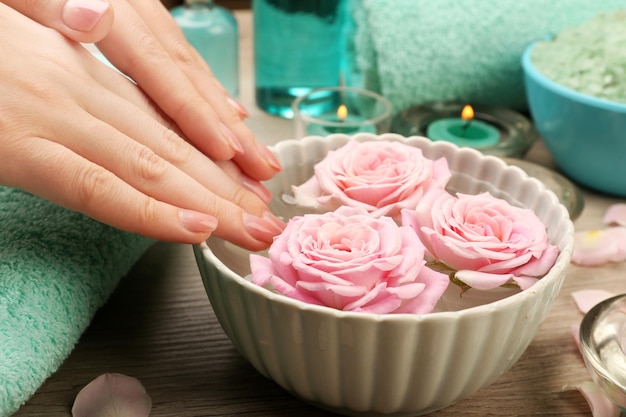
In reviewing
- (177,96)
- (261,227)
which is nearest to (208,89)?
(177,96)

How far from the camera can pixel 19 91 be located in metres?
0.44

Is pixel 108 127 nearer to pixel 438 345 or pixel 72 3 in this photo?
pixel 72 3

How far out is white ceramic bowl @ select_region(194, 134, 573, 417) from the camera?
0.36 metres

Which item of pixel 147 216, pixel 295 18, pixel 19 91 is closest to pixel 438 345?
pixel 147 216

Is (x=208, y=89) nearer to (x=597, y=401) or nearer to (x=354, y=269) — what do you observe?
(x=354, y=269)

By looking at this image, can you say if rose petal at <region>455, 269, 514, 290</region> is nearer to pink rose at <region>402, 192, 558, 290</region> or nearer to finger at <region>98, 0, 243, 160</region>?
pink rose at <region>402, 192, 558, 290</region>

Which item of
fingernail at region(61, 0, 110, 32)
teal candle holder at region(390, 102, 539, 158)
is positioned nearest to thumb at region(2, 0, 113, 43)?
fingernail at region(61, 0, 110, 32)

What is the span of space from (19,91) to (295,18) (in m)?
0.50

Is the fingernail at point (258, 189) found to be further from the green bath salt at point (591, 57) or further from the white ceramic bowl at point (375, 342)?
the green bath salt at point (591, 57)

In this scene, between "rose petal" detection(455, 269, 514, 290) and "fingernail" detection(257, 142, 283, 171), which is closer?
"rose petal" detection(455, 269, 514, 290)

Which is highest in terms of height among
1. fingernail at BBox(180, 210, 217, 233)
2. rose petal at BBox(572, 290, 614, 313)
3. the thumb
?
the thumb

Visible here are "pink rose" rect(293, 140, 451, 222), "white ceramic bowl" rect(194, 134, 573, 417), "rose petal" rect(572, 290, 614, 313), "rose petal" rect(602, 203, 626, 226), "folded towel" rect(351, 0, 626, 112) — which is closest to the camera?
"white ceramic bowl" rect(194, 134, 573, 417)

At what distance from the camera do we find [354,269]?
1.20 feet

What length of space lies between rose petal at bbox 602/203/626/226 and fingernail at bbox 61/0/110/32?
0.51 metres
